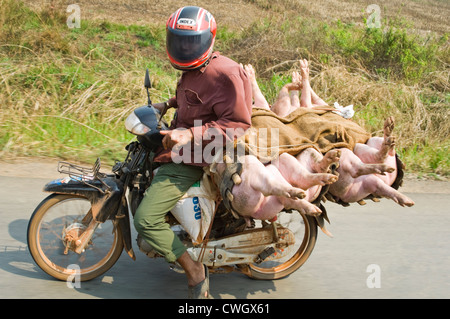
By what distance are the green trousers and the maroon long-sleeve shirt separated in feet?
0.30

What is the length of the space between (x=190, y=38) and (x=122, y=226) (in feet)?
4.56

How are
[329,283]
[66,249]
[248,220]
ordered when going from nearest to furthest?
[248,220] < [66,249] < [329,283]

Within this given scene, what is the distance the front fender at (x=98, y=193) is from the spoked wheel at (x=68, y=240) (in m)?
0.08

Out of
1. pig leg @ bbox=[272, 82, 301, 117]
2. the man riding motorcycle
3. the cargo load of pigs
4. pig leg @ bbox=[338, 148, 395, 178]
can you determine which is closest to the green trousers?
the man riding motorcycle

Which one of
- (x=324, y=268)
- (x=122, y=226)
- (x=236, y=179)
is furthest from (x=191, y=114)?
(x=324, y=268)

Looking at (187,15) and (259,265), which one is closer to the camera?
(187,15)

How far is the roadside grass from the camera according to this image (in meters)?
7.29

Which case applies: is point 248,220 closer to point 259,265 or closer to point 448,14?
point 259,265

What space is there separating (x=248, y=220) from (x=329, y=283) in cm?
124

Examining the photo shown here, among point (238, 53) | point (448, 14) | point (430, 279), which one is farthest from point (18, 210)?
point (448, 14)

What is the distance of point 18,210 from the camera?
5.31m

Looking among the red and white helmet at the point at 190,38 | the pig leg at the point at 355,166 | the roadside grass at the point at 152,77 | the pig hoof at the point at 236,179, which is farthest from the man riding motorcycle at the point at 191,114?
the roadside grass at the point at 152,77

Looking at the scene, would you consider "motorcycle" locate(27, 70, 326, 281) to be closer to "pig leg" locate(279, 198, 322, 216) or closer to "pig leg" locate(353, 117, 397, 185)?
"pig leg" locate(279, 198, 322, 216)

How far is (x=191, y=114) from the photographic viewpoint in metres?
3.74
